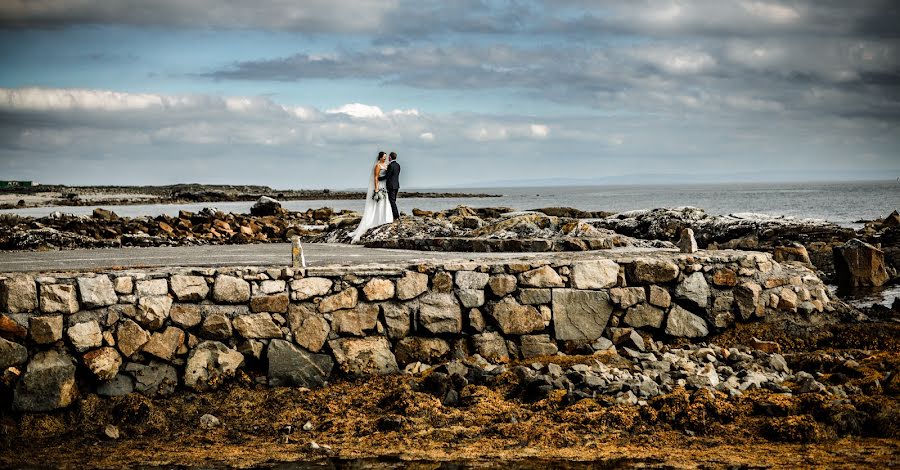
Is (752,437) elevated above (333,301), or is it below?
→ below

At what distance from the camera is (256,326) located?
1016cm

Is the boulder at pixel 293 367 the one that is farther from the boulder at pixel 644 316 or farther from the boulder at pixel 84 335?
the boulder at pixel 644 316

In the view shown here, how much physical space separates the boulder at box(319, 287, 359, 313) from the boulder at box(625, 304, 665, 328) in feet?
12.7

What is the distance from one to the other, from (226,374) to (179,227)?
22.2 meters

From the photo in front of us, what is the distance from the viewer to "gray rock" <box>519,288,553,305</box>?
436 inches

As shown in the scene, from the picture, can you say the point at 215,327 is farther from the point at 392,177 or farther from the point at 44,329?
the point at 392,177

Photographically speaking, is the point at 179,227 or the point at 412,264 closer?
the point at 412,264

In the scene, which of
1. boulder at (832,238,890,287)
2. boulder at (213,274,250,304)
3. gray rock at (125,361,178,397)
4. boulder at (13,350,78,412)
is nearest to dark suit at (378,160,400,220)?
boulder at (213,274,250,304)

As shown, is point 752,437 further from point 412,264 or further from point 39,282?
point 39,282

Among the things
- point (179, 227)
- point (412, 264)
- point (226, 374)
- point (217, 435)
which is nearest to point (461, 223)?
point (412, 264)

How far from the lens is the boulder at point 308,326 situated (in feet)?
33.8

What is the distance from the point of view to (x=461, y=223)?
1972 cm

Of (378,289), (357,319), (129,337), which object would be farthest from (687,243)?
(129,337)

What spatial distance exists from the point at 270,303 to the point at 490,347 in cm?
297
